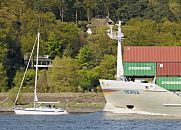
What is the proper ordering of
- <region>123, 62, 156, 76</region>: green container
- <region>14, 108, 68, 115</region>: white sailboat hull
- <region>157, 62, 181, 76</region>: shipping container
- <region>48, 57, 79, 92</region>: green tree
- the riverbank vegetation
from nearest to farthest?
<region>157, 62, 181, 76</region>: shipping container → <region>123, 62, 156, 76</region>: green container → <region>14, 108, 68, 115</region>: white sailboat hull → <region>48, 57, 79, 92</region>: green tree → the riverbank vegetation

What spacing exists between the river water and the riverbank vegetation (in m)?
23.1

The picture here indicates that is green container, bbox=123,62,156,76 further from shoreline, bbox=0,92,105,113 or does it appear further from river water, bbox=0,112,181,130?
shoreline, bbox=0,92,105,113

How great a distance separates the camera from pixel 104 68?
98375mm

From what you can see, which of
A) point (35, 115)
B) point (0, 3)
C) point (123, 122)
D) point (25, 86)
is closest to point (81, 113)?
point (35, 115)

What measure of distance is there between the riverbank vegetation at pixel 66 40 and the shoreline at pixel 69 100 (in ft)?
6.35

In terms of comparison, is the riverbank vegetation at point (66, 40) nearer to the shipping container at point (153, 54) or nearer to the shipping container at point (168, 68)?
the shipping container at point (153, 54)

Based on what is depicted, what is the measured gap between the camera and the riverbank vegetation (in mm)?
93000

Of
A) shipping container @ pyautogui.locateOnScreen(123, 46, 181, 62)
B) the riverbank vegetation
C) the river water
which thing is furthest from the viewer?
the riverbank vegetation

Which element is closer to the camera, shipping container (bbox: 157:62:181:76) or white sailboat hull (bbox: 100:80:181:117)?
white sailboat hull (bbox: 100:80:181:117)

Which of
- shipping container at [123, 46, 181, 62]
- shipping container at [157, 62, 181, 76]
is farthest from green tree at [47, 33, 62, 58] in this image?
shipping container at [157, 62, 181, 76]

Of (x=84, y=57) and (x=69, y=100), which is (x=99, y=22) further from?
(x=69, y=100)

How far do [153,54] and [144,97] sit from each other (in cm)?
412

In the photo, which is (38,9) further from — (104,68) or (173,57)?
(173,57)

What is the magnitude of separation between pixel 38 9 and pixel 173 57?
2469 inches
